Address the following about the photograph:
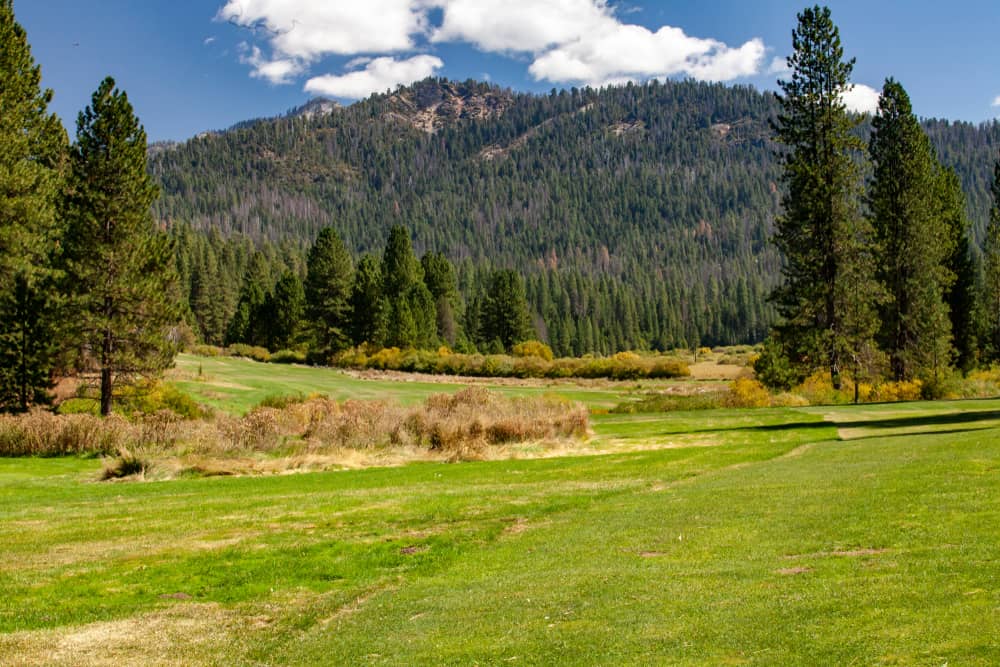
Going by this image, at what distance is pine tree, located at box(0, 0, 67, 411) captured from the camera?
98.5 feet

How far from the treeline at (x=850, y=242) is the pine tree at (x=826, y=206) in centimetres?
5

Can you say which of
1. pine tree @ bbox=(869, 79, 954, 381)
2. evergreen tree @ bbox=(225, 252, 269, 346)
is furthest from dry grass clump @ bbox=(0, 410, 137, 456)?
evergreen tree @ bbox=(225, 252, 269, 346)

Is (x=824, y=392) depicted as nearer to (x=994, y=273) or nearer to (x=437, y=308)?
(x=994, y=273)

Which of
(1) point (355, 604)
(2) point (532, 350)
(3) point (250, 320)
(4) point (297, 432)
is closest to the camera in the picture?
(1) point (355, 604)

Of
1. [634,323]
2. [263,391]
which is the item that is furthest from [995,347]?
[634,323]

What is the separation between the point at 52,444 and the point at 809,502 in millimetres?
25634

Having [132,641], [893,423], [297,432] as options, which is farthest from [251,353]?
[132,641]

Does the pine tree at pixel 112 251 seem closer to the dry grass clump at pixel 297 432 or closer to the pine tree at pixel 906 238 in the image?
the dry grass clump at pixel 297 432

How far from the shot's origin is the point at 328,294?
9025 cm

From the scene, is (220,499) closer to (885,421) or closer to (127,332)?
(127,332)

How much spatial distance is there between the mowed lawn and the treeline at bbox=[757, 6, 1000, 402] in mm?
22099

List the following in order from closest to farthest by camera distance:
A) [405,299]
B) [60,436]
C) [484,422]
Answer: [60,436] < [484,422] < [405,299]

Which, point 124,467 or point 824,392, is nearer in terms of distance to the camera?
point 124,467

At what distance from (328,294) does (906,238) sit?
61.7 metres
